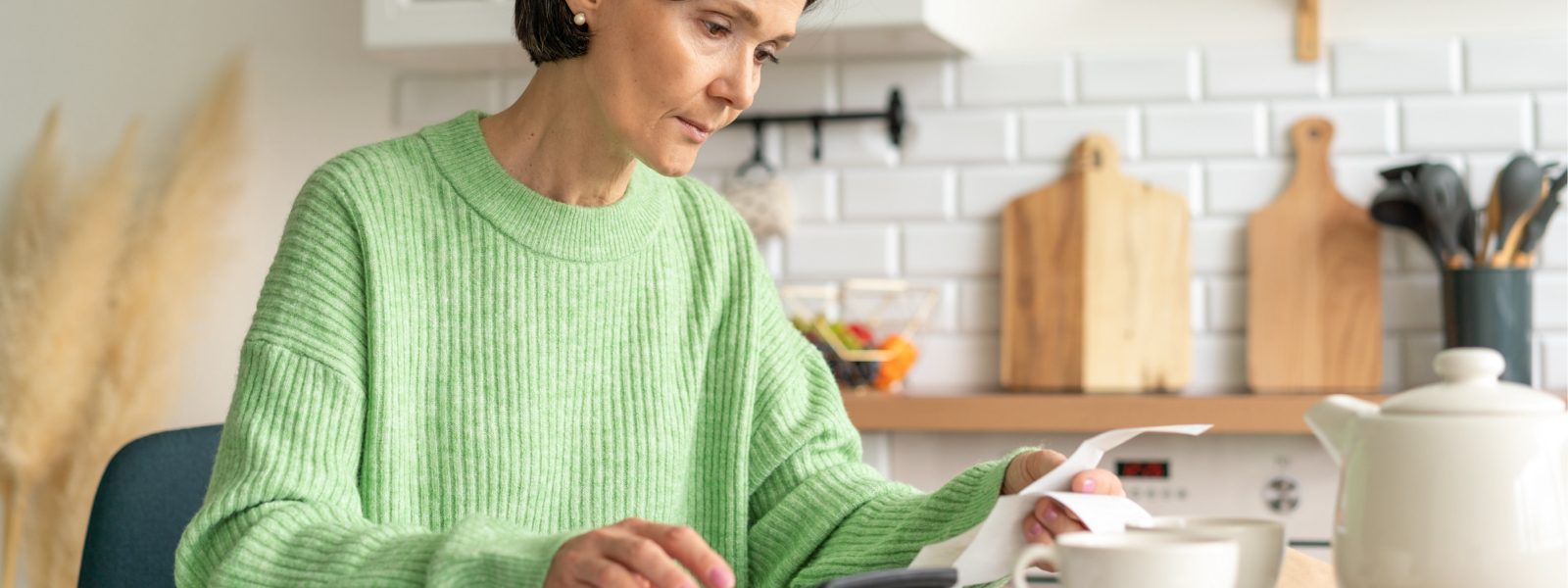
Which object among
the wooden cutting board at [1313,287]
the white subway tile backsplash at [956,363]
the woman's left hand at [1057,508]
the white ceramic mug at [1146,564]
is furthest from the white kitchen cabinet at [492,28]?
the white ceramic mug at [1146,564]

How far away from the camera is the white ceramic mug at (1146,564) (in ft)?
2.03

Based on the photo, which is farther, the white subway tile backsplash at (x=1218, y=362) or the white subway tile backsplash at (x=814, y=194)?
the white subway tile backsplash at (x=814, y=194)

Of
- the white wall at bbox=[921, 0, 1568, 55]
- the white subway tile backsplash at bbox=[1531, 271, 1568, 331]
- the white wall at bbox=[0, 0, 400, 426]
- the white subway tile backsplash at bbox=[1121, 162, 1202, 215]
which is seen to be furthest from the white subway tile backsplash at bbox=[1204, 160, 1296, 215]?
the white wall at bbox=[0, 0, 400, 426]

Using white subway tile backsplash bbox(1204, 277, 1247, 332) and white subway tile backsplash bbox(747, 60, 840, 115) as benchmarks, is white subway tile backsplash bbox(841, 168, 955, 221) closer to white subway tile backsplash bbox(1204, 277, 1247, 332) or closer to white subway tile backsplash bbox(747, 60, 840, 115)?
white subway tile backsplash bbox(747, 60, 840, 115)

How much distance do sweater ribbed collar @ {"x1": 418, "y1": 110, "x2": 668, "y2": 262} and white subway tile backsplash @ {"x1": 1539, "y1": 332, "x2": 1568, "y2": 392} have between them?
179 centimetres

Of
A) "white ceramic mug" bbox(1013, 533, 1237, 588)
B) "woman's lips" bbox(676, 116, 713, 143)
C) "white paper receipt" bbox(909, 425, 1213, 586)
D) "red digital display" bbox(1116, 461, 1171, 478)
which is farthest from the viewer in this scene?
"red digital display" bbox(1116, 461, 1171, 478)

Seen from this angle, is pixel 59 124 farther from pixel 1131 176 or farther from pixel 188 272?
pixel 1131 176

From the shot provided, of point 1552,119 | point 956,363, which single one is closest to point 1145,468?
point 956,363

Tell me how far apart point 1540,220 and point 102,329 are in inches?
98.9

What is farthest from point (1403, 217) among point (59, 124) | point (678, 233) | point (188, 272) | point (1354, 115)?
point (59, 124)

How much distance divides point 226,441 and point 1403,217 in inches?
75.0

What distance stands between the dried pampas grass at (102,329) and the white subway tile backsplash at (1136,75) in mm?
1613

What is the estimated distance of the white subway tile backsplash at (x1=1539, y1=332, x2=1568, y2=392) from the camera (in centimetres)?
225

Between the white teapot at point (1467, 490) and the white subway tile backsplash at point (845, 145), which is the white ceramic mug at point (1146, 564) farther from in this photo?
the white subway tile backsplash at point (845, 145)
